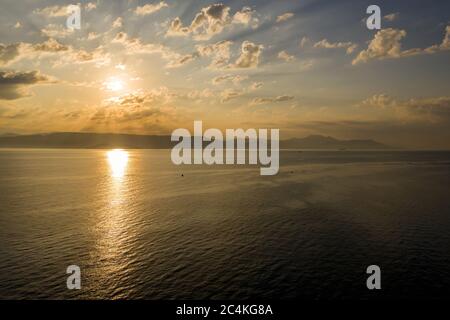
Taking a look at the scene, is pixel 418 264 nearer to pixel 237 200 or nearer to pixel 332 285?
pixel 332 285

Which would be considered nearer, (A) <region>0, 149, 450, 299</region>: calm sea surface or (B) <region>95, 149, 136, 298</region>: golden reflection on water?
(A) <region>0, 149, 450, 299</region>: calm sea surface

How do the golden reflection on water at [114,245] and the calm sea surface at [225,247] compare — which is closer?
the calm sea surface at [225,247]

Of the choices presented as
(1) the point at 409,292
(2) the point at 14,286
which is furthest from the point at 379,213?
(2) the point at 14,286

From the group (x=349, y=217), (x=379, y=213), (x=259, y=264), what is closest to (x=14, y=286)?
(x=259, y=264)

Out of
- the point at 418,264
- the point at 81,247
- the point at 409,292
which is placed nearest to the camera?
the point at 409,292

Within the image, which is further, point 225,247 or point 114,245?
point 114,245

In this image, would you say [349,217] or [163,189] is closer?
[349,217]

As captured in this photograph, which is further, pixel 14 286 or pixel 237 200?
pixel 237 200

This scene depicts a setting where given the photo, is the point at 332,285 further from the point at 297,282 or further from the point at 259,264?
the point at 259,264
